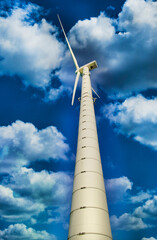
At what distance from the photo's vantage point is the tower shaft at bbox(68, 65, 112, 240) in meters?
13.7

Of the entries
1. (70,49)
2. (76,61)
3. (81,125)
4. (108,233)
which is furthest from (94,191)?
(70,49)

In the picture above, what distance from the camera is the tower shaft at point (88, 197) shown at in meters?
13.7

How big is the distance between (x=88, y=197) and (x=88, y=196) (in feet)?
0.34

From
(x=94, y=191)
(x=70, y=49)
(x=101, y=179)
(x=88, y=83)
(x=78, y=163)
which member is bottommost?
(x=94, y=191)

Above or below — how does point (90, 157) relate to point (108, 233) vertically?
above

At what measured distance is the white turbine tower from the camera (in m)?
13.7

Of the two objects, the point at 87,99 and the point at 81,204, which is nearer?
the point at 81,204

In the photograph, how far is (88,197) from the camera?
1581 cm

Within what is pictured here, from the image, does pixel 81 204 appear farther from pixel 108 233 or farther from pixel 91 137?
pixel 91 137

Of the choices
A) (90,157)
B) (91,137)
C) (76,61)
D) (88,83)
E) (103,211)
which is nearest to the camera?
(103,211)

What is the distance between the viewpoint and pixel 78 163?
20281 mm

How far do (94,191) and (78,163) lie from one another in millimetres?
4493

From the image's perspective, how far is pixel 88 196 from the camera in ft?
52.2

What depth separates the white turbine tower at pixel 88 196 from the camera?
45.0ft
